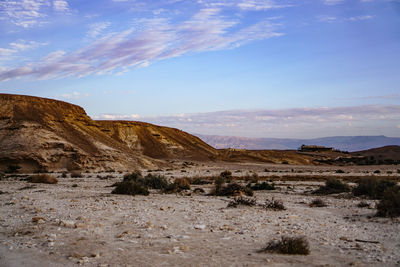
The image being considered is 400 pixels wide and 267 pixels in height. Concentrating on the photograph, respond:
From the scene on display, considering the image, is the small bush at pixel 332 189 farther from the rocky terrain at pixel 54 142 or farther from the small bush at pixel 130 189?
the rocky terrain at pixel 54 142

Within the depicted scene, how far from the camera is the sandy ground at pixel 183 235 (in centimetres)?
648

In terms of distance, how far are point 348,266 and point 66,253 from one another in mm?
5013

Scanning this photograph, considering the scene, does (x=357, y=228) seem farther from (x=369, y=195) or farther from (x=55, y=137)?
(x=55, y=137)

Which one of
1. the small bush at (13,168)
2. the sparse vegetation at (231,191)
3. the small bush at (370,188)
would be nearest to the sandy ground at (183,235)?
the small bush at (370,188)

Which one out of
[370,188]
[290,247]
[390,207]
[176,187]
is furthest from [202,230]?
[370,188]

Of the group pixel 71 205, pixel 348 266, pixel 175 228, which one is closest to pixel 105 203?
pixel 71 205

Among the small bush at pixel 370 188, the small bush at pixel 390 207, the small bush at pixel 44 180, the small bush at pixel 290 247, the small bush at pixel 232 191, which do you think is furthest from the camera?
the small bush at pixel 44 180

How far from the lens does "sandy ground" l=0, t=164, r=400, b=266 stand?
A: 21.3ft

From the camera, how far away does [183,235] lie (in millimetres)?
8461

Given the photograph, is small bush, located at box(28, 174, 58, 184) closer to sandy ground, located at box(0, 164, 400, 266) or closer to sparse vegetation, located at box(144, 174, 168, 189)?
sparse vegetation, located at box(144, 174, 168, 189)

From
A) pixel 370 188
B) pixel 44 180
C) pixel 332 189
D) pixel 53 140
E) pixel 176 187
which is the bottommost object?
pixel 44 180

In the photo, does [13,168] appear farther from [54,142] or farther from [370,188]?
[370,188]

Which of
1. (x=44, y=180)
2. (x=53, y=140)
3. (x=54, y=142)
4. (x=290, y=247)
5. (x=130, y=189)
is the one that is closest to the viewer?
(x=290, y=247)

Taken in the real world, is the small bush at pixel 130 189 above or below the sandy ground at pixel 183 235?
below
